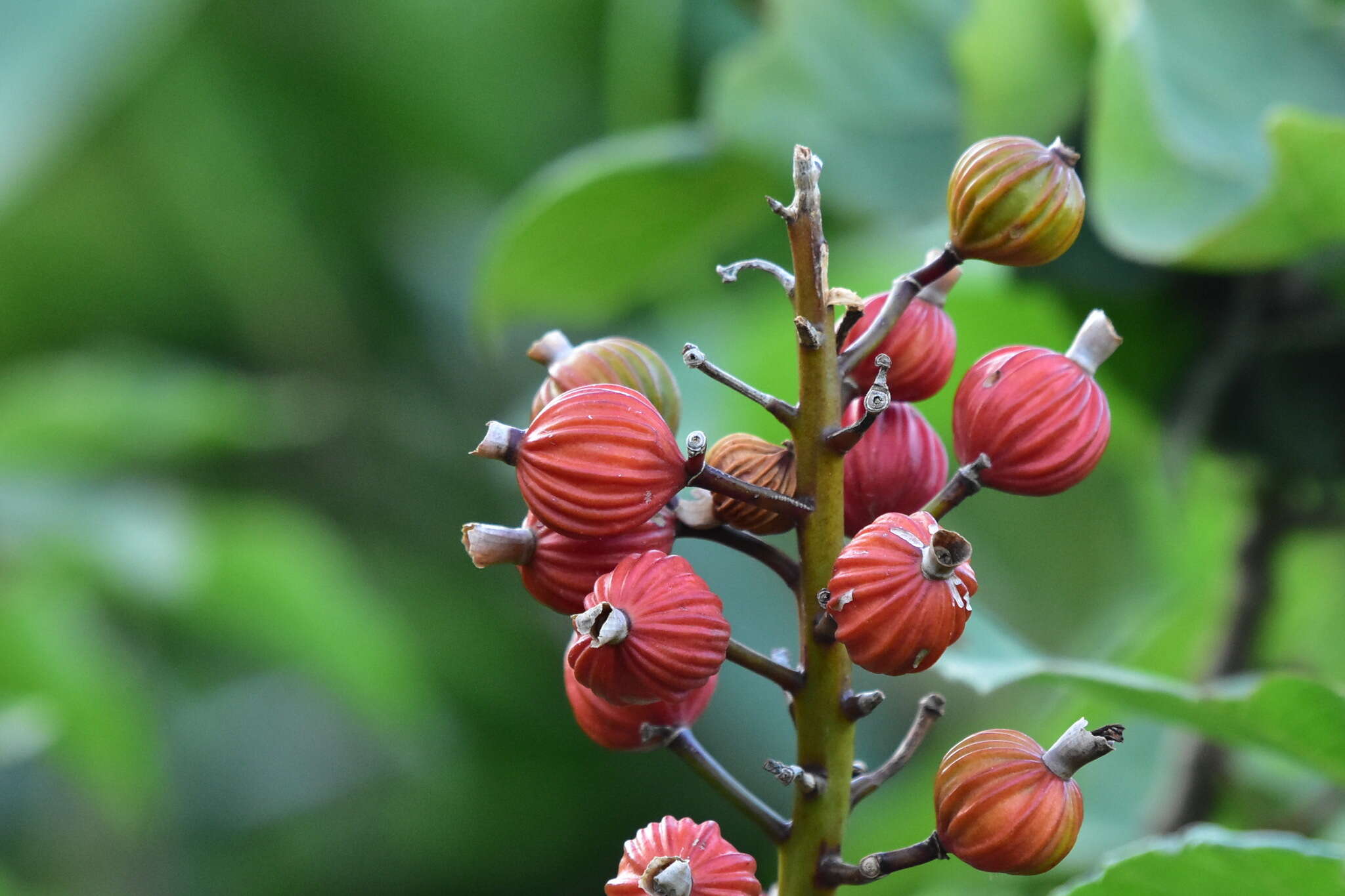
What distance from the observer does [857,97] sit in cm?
84

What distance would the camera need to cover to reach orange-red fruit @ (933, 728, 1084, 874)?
0.35 m

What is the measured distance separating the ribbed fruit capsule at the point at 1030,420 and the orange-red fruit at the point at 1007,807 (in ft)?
0.25

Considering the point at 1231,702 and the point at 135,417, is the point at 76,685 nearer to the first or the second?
the point at 135,417

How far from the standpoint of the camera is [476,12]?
4.87 ft

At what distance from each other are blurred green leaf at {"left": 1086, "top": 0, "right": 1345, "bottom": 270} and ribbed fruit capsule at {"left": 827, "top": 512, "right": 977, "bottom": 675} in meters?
0.38

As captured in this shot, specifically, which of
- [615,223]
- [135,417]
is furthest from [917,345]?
[135,417]

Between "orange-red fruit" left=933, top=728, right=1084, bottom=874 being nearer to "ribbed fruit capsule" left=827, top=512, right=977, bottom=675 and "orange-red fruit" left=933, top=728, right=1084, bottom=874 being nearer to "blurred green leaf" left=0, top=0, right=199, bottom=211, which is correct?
"ribbed fruit capsule" left=827, top=512, right=977, bottom=675

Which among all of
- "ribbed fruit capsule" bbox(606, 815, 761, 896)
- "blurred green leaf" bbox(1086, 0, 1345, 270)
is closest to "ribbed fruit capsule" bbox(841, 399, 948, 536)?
"ribbed fruit capsule" bbox(606, 815, 761, 896)

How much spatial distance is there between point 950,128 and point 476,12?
2.58 ft

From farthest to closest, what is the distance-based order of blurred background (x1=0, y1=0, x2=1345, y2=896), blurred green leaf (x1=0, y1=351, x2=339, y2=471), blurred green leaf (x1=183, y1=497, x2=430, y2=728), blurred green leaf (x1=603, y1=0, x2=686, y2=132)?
blurred green leaf (x1=0, y1=351, x2=339, y2=471), blurred green leaf (x1=183, y1=497, x2=430, y2=728), blurred green leaf (x1=603, y1=0, x2=686, y2=132), blurred background (x1=0, y1=0, x2=1345, y2=896)

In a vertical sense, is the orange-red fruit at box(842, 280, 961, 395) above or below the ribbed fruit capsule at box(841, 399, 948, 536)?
above

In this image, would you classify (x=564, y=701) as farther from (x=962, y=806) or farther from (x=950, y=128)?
(x=962, y=806)

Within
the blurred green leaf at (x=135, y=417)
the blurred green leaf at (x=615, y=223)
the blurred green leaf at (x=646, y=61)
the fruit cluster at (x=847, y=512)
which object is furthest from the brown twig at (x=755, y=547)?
the blurred green leaf at (x=135, y=417)

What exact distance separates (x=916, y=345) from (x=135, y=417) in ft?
3.42
